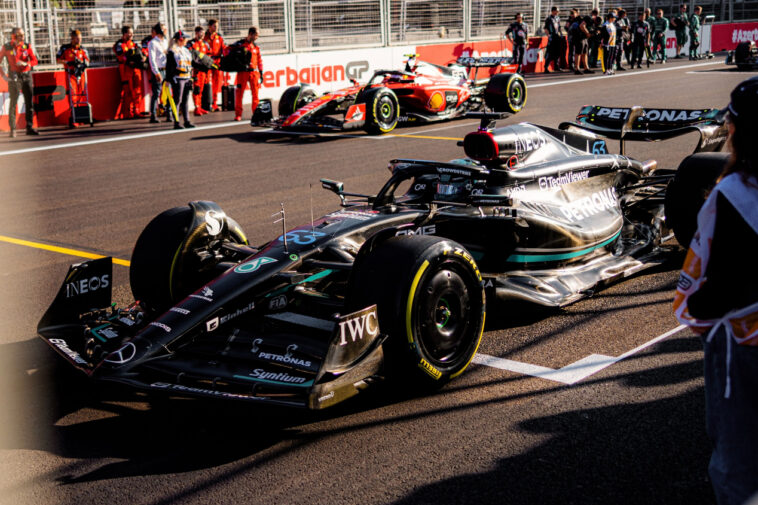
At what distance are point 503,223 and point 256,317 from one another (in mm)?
1969

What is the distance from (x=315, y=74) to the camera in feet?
76.0

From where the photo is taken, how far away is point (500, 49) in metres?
30.6

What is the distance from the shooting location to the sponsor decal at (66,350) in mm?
4596

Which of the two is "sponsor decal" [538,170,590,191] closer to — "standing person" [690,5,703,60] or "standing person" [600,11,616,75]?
"standing person" [600,11,616,75]

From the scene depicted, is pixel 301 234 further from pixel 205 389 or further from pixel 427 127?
pixel 427 127

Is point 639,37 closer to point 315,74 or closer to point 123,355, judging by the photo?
point 315,74

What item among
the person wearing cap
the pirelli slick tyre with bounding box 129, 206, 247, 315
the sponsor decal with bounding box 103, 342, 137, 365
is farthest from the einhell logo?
the person wearing cap

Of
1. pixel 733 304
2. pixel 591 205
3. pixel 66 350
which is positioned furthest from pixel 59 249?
pixel 733 304

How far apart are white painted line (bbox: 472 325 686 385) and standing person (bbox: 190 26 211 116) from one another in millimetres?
15155

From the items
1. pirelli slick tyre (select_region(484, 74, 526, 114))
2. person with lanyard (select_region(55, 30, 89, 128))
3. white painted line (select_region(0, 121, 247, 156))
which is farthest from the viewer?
person with lanyard (select_region(55, 30, 89, 128))

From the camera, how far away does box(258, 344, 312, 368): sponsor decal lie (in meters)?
4.44

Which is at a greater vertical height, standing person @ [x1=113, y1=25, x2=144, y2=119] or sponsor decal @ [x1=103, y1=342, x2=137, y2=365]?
standing person @ [x1=113, y1=25, x2=144, y2=119]

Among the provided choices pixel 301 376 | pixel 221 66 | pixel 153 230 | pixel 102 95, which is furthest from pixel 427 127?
pixel 301 376

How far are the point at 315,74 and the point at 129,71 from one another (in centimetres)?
565
